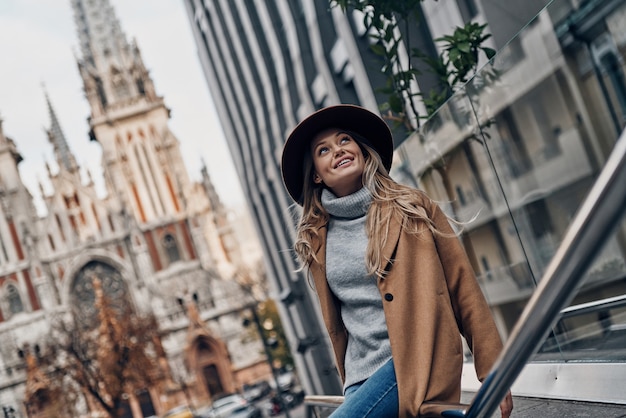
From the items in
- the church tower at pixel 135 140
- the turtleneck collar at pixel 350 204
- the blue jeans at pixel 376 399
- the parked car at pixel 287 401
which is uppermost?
the church tower at pixel 135 140

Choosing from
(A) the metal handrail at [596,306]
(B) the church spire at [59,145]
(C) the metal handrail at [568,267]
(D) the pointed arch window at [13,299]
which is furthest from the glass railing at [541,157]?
(B) the church spire at [59,145]

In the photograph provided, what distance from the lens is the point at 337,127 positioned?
2.74m

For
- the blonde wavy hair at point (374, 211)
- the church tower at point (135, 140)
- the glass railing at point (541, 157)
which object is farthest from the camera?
the church tower at point (135, 140)

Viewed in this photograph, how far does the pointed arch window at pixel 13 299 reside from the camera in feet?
217

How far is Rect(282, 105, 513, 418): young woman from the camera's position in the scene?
7.67 ft

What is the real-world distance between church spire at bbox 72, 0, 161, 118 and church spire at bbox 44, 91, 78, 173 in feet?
18.2

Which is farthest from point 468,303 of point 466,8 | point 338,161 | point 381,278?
point 466,8

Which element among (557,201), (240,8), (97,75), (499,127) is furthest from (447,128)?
(97,75)

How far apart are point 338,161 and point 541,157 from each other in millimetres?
2004

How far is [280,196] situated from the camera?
2350 cm

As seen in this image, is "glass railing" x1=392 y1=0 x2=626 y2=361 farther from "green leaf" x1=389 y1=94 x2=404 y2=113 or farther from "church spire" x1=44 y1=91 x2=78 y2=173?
"church spire" x1=44 y1=91 x2=78 y2=173

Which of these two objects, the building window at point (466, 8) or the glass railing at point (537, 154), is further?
the building window at point (466, 8)

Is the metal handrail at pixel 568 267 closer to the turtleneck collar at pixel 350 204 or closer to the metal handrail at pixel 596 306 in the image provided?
the turtleneck collar at pixel 350 204

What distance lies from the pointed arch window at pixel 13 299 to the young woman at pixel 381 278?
6729cm
